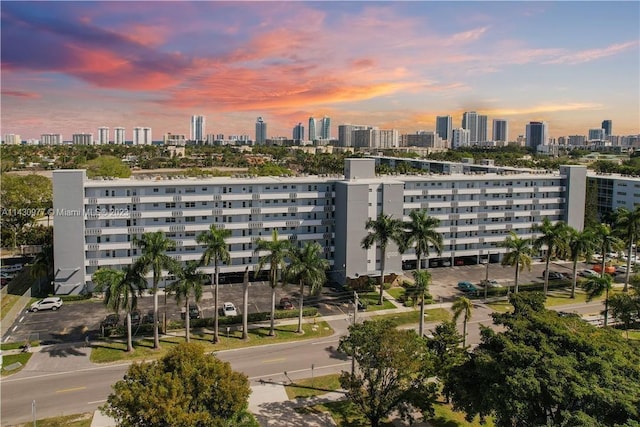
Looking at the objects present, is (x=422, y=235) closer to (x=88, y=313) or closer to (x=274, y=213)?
(x=274, y=213)

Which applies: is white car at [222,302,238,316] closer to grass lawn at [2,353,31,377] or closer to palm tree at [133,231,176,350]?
palm tree at [133,231,176,350]

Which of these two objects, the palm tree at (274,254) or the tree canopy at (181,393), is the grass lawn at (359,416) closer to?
the tree canopy at (181,393)

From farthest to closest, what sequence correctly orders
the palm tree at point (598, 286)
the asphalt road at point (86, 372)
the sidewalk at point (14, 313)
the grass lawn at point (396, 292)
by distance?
the grass lawn at point (396, 292)
the palm tree at point (598, 286)
the sidewalk at point (14, 313)
the asphalt road at point (86, 372)

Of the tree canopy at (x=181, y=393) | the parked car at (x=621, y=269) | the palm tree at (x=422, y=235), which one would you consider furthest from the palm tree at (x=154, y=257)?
the parked car at (x=621, y=269)

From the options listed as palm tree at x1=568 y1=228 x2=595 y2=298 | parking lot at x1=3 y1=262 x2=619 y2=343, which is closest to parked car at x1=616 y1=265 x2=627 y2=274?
parking lot at x1=3 y1=262 x2=619 y2=343

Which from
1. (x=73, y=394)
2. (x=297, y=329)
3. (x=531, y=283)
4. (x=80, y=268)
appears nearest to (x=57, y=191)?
(x=80, y=268)

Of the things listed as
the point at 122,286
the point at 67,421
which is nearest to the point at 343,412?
the point at 67,421

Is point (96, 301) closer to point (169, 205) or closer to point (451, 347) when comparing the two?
point (169, 205)
